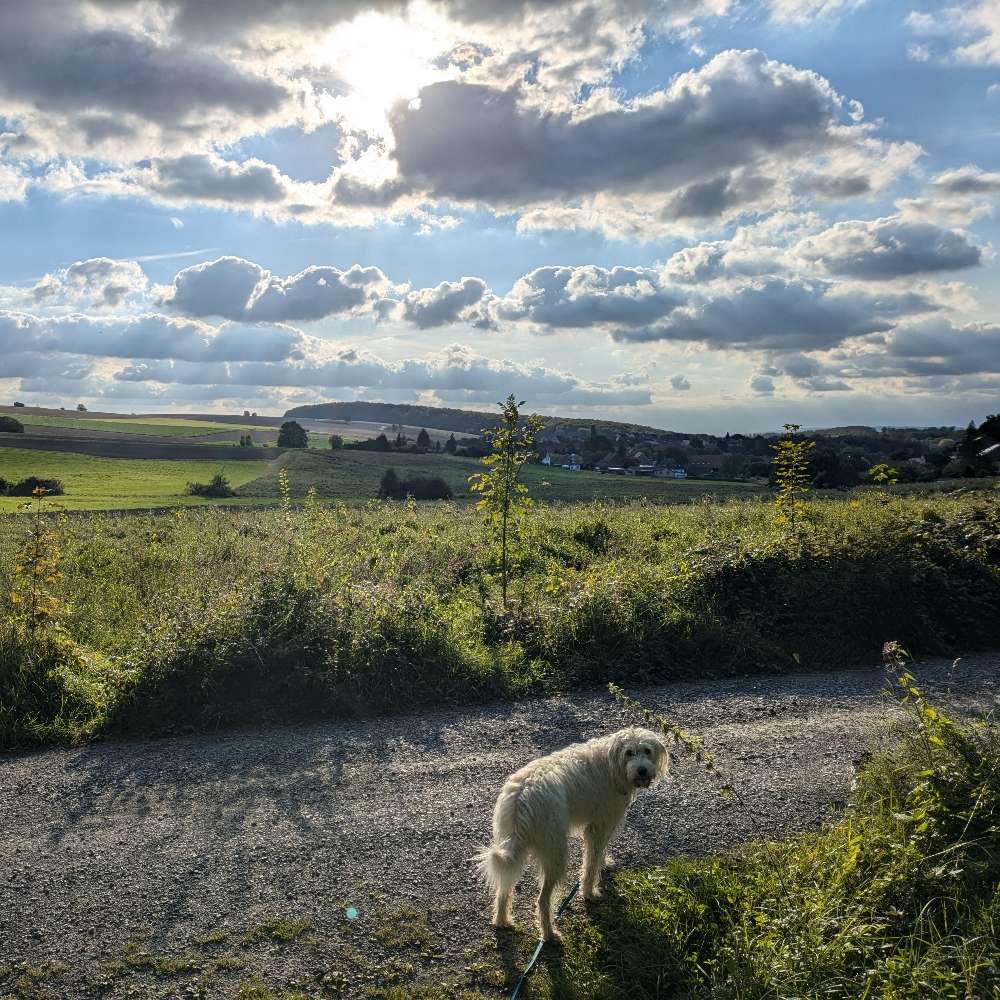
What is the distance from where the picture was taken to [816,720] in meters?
8.21

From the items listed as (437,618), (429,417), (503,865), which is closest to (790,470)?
(437,618)

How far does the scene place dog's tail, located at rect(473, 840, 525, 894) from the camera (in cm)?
458

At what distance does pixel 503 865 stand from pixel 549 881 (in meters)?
0.39

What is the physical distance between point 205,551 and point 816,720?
12.9m

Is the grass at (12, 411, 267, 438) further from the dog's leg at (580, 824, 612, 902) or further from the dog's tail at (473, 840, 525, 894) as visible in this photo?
the dog's tail at (473, 840, 525, 894)

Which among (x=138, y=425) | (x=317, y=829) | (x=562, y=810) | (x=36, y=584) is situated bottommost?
(x=317, y=829)

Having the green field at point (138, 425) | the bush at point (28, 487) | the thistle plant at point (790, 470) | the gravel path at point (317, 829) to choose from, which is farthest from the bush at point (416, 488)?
the green field at point (138, 425)

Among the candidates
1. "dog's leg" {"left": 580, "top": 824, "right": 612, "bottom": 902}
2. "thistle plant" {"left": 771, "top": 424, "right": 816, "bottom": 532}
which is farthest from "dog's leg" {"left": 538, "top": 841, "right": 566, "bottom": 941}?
"thistle plant" {"left": 771, "top": 424, "right": 816, "bottom": 532}

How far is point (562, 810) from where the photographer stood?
192 inches

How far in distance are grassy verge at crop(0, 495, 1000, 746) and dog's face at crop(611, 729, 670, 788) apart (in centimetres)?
383

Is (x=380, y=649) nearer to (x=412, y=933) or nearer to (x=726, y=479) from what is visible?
(x=412, y=933)

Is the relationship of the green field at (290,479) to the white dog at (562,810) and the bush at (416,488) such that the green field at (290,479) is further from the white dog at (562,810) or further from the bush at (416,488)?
the white dog at (562,810)

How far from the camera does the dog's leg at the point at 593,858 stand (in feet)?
17.1

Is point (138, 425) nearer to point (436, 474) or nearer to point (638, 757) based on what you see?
point (436, 474)
